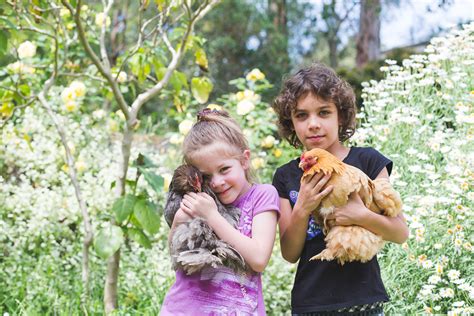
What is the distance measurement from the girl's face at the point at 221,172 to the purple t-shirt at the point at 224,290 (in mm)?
66

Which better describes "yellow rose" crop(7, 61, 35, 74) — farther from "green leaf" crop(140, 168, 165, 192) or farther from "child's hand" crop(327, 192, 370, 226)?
"child's hand" crop(327, 192, 370, 226)

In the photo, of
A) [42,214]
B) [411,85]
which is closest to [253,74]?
[411,85]

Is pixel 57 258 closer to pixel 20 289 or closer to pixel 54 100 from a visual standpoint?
pixel 20 289

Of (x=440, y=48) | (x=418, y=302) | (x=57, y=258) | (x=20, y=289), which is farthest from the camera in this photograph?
(x=440, y=48)

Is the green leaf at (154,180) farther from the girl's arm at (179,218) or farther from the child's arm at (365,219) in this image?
the child's arm at (365,219)

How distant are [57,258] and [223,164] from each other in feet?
7.81

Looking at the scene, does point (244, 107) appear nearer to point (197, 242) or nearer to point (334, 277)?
point (334, 277)

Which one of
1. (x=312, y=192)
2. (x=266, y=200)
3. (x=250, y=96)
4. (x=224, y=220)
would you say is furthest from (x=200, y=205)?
(x=250, y=96)

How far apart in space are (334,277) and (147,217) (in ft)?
4.35

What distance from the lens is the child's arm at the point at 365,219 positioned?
5.70ft

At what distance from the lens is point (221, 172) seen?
5.96ft

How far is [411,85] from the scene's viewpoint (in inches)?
159

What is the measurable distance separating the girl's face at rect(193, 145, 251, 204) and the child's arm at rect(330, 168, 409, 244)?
0.32 meters

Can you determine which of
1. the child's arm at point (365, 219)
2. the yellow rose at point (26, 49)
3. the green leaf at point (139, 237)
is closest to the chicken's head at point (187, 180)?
the child's arm at point (365, 219)
